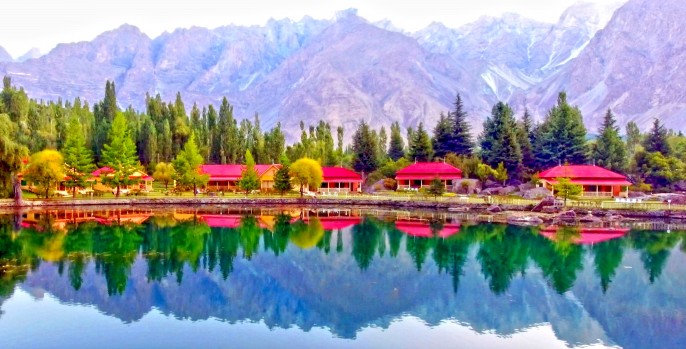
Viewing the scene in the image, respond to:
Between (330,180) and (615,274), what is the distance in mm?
50269

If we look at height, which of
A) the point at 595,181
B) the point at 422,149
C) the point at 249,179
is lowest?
the point at 595,181

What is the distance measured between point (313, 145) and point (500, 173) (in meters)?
30.6

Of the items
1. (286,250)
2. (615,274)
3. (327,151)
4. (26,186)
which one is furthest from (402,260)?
(327,151)

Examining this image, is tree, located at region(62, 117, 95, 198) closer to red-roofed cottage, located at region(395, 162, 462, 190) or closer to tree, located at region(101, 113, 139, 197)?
tree, located at region(101, 113, 139, 197)

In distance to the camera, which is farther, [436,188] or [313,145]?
[313,145]

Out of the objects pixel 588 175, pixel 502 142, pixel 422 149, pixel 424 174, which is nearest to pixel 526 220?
pixel 588 175

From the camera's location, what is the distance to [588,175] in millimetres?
66562

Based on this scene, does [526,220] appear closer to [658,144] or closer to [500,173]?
[500,173]

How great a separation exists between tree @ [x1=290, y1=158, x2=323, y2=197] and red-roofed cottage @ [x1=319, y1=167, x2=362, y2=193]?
5.85m

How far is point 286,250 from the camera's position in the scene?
3744cm

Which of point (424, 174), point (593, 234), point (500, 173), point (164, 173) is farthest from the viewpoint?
point (164, 173)

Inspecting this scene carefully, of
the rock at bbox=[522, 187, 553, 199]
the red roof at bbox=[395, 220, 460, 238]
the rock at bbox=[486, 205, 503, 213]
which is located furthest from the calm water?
the rock at bbox=[522, 187, 553, 199]

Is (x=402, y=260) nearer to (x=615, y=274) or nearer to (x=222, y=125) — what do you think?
(x=615, y=274)

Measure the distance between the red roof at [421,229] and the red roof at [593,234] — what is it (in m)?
6.69
